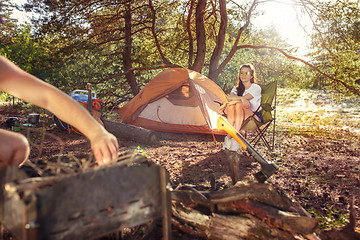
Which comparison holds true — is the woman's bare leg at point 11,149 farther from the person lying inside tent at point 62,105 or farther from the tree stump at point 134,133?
the tree stump at point 134,133

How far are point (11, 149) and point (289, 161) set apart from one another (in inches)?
172

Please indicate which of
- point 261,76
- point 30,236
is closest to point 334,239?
point 30,236

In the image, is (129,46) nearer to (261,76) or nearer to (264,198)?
(261,76)

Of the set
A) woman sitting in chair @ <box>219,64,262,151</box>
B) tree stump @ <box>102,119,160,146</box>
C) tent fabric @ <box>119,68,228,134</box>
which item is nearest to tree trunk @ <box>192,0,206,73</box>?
tent fabric @ <box>119,68,228,134</box>

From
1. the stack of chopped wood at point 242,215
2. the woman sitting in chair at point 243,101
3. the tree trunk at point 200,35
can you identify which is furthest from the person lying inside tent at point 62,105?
the tree trunk at point 200,35

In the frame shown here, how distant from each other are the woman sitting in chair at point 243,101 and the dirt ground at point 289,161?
65 cm

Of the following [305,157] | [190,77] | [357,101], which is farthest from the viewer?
[357,101]

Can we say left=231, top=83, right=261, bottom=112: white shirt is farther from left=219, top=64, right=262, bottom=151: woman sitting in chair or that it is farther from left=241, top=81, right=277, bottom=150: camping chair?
left=241, top=81, right=277, bottom=150: camping chair

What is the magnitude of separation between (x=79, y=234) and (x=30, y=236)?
0.69 feet

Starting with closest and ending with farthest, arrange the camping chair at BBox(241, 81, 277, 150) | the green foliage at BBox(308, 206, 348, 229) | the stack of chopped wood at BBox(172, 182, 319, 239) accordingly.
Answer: the stack of chopped wood at BBox(172, 182, 319, 239)
the green foliage at BBox(308, 206, 348, 229)
the camping chair at BBox(241, 81, 277, 150)

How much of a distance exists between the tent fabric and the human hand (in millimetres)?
5817

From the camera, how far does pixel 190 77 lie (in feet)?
23.6

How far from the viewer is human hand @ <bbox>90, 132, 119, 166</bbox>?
1209mm

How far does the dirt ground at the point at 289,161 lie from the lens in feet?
10.0
